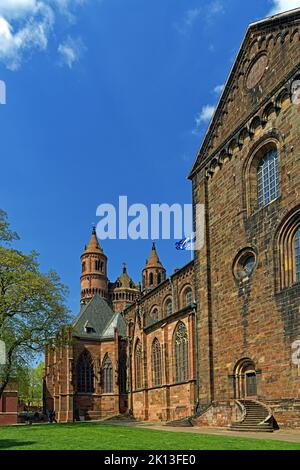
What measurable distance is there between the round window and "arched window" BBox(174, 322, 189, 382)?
8.84 metres

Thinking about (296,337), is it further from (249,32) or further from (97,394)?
(97,394)

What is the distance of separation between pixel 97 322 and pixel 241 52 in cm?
4063

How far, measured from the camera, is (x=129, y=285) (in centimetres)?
9575

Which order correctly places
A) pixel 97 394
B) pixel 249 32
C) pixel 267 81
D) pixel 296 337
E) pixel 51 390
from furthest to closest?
pixel 51 390
pixel 97 394
pixel 249 32
pixel 267 81
pixel 296 337

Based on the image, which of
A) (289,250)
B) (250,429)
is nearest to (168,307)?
(289,250)

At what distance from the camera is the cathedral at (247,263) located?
23.2 m

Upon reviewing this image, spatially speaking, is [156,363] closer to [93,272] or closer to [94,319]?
[94,319]

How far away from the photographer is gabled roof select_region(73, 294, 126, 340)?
2371 inches

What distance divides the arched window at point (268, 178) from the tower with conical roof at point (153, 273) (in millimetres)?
63365

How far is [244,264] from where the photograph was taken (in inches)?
1063

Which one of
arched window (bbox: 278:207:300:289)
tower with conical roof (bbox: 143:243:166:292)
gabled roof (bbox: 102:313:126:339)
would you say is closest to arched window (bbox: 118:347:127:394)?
gabled roof (bbox: 102:313:126:339)
